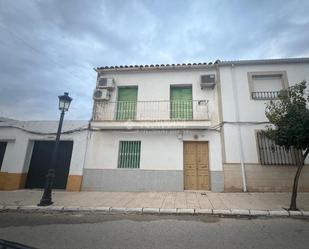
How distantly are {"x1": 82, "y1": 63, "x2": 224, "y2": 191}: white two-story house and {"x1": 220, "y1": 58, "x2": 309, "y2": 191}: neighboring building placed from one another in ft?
1.61

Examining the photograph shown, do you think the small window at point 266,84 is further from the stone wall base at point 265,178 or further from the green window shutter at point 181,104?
the stone wall base at point 265,178

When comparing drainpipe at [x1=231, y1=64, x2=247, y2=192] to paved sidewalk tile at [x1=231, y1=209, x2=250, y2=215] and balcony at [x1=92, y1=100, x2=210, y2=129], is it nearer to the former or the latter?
balcony at [x1=92, y1=100, x2=210, y2=129]

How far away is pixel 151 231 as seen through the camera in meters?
3.90

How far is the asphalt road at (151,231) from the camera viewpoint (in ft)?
10.7

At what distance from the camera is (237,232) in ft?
12.5

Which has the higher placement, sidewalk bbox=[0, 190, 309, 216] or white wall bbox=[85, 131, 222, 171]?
white wall bbox=[85, 131, 222, 171]

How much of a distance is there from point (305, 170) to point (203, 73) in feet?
21.4

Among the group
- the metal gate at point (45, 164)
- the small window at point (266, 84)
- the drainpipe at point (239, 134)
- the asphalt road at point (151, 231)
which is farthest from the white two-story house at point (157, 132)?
the asphalt road at point (151, 231)

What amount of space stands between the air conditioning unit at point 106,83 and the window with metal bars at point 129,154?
314 centimetres

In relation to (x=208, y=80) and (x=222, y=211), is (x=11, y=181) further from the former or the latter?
(x=208, y=80)

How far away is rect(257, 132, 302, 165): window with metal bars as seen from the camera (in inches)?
299

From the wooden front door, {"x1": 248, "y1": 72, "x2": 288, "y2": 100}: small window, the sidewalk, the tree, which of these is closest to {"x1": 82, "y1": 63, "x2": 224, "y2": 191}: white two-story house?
the wooden front door

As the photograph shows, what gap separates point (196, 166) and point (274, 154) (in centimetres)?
352

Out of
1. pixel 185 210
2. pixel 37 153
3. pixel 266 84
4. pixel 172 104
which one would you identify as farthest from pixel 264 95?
pixel 37 153
